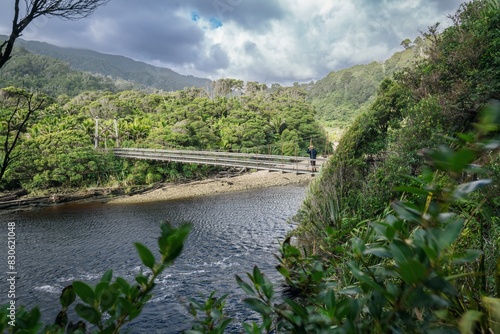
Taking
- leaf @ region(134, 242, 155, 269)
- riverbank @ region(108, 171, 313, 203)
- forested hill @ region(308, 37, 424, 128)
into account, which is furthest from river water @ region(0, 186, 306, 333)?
forested hill @ region(308, 37, 424, 128)

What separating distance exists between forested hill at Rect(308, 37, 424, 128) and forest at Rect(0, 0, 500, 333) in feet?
120

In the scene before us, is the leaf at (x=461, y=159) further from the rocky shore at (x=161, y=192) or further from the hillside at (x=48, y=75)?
the hillside at (x=48, y=75)

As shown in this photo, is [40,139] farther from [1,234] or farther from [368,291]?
[368,291]

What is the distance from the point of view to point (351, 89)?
204ft

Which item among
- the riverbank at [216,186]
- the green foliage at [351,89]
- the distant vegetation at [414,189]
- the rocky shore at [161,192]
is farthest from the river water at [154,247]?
the green foliage at [351,89]

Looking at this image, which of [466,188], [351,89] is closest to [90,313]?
[466,188]

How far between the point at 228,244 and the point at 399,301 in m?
9.06

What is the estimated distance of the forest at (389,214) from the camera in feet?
1.33

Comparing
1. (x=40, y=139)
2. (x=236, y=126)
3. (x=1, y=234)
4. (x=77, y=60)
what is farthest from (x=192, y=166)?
(x=77, y=60)

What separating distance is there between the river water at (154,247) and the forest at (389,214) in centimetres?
75

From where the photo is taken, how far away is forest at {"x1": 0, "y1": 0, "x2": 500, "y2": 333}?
0.41m

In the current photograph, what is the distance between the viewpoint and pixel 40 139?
18.7 metres

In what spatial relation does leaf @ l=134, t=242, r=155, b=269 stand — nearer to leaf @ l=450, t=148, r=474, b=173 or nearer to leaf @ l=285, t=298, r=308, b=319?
leaf @ l=285, t=298, r=308, b=319

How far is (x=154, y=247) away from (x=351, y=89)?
61.5 metres
